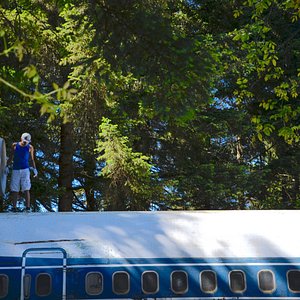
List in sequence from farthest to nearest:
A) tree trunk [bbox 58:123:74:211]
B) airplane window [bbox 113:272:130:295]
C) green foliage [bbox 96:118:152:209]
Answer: tree trunk [bbox 58:123:74:211], green foliage [bbox 96:118:152:209], airplane window [bbox 113:272:130:295]

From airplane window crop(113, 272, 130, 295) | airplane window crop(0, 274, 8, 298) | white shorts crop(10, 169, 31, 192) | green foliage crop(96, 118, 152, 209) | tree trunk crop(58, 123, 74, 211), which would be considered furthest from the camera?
tree trunk crop(58, 123, 74, 211)

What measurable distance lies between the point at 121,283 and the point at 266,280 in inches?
90.1

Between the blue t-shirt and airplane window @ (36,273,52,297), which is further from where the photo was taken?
the blue t-shirt

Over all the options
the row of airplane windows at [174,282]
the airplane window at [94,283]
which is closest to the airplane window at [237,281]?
the row of airplane windows at [174,282]

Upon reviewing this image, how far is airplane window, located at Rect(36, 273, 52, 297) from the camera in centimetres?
820

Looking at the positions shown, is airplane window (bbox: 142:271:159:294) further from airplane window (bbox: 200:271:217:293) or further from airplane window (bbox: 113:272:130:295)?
airplane window (bbox: 200:271:217:293)

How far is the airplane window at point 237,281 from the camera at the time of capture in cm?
823

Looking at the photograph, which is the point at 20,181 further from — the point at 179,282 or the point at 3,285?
the point at 179,282

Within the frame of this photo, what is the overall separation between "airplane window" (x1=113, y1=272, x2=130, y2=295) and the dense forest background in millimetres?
3740

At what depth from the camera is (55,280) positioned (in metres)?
8.20

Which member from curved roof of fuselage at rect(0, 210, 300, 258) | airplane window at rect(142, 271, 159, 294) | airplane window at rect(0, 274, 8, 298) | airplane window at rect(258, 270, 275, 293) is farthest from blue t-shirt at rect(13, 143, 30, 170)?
airplane window at rect(258, 270, 275, 293)

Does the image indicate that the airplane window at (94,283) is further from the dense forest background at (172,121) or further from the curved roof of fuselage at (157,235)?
the dense forest background at (172,121)

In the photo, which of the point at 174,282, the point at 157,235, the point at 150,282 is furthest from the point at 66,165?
the point at 174,282

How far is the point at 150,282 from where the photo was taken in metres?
8.23
